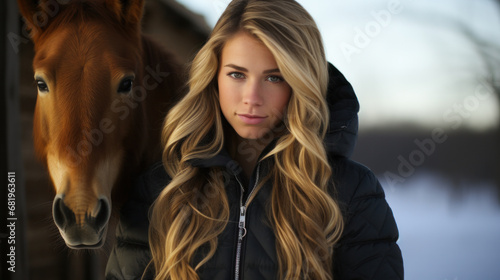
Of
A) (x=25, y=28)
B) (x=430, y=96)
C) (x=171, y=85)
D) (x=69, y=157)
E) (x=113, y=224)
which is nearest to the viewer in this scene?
(x=69, y=157)

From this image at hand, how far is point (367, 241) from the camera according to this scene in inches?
48.1

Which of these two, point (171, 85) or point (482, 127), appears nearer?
point (171, 85)

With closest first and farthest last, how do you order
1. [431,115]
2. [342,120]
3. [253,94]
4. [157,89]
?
[253,94]
[342,120]
[157,89]
[431,115]

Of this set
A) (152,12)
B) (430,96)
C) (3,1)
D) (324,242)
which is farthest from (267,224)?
(3,1)

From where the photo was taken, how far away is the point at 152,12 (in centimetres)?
145

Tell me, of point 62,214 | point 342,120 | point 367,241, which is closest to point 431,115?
point 342,120

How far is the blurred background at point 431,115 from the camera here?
5.44 ft

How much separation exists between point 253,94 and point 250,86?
0.02 m

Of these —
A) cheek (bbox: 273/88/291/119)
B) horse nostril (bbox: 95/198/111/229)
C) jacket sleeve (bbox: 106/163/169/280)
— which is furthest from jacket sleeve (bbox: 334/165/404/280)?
horse nostril (bbox: 95/198/111/229)

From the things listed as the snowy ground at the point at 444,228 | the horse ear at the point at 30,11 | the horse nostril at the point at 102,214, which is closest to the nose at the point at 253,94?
the horse nostril at the point at 102,214

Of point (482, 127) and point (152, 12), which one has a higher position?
point (482, 127)

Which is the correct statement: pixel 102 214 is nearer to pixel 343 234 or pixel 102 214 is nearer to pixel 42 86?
pixel 42 86

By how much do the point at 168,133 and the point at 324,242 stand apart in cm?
58

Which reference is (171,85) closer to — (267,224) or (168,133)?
(168,133)
